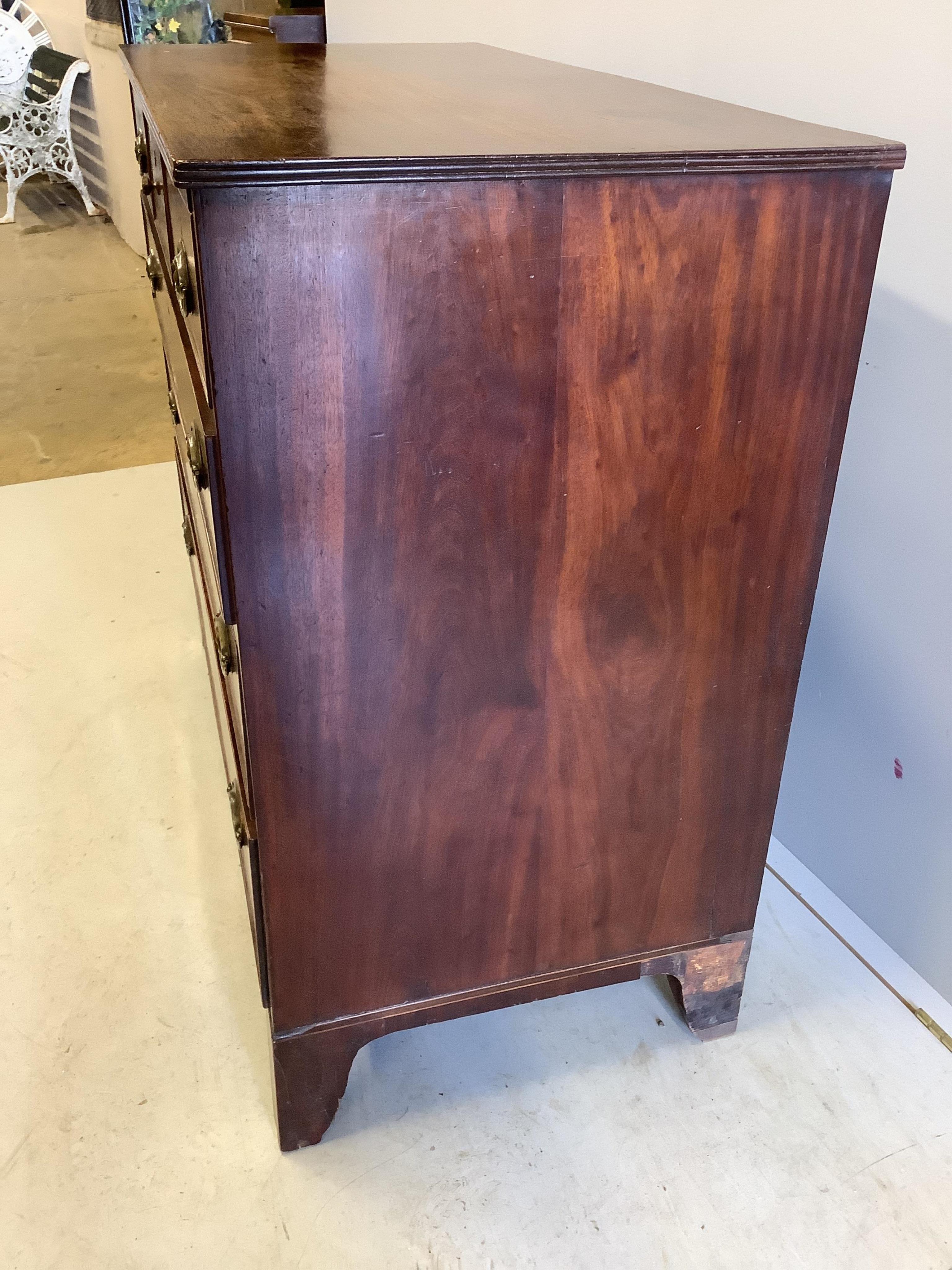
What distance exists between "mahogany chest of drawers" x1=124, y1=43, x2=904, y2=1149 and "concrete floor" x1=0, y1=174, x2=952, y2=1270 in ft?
0.39

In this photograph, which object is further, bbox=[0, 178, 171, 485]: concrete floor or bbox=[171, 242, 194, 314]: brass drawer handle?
bbox=[0, 178, 171, 485]: concrete floor

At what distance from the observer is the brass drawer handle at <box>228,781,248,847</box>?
3.81ft

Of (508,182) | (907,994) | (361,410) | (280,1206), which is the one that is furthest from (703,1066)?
(508,182)

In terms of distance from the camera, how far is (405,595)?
0.95 metres

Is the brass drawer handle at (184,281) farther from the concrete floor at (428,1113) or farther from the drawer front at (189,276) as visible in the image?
the concrete floor at (428,1113)

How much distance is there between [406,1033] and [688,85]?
1.34 metres

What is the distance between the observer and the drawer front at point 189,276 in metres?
0.80

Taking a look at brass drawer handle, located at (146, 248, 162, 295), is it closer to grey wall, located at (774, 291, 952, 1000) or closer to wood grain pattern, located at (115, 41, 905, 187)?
wood grain pattern, located at (115, 41, 905, 187)

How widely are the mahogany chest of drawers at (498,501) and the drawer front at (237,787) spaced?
15mm

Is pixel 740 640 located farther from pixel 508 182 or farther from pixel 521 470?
pixel 508 182

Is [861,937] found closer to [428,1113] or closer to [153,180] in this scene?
[428,1113]

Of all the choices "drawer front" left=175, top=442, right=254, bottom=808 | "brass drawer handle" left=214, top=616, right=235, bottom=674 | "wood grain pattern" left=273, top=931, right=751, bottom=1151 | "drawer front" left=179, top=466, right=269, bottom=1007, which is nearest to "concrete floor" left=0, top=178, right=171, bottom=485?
"drawer front" left=179, top=466, right=269, bottom=1007

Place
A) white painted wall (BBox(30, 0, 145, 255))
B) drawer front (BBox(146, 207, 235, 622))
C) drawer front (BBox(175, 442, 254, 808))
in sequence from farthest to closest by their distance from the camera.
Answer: white painted wall (BBox(30, 0, 145, 255)) < drawer front (BBox(175, 442, 254, 808)) < drawer front (BBox(146, 207, 235, 622))

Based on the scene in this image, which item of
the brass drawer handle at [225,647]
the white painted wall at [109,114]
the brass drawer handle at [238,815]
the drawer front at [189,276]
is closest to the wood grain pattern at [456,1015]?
the brass drawer handle at [238,815]
